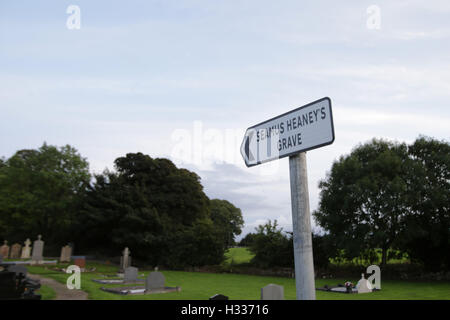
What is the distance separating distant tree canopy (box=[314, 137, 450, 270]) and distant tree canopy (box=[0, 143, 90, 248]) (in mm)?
27561

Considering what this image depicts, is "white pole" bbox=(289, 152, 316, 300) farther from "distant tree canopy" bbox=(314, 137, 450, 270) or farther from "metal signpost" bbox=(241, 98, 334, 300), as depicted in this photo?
"distant tree canopy" bbox=(314, 137, 450, 270)

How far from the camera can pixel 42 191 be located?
37219mm

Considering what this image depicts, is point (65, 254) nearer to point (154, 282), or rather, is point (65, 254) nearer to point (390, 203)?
point (154, 282)

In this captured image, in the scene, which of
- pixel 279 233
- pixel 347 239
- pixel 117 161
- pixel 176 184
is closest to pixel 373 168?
pixel 347 239

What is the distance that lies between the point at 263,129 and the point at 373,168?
20.8 metres

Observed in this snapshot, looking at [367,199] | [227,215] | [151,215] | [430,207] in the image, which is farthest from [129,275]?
[227,215]

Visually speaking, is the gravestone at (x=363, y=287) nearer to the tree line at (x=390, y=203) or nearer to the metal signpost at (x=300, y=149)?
the tree line at (x=390, y=203)

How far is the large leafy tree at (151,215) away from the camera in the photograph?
97.8 ft

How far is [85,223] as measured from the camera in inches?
1300

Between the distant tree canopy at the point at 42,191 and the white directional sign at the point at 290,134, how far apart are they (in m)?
37.1

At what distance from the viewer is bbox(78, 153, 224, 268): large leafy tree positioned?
97.8 ft

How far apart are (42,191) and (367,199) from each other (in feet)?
113

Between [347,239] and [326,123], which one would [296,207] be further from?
[347,239]
